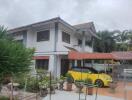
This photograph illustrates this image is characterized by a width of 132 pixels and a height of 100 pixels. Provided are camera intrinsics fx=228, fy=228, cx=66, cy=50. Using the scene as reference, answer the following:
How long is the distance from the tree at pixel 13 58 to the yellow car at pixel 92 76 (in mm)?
9337

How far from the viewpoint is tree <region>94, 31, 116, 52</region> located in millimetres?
44459

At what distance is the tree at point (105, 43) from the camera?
146 ft

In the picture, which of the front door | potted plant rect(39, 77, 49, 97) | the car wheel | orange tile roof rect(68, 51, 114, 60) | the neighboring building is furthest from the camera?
the front door

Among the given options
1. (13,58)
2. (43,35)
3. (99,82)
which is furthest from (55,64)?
(13,58)

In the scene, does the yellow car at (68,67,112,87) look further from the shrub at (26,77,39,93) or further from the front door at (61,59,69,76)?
the shrub at (26,77,39,93)

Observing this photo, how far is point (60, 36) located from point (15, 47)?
12.5 m

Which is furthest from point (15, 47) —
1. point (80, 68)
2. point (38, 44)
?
point (38, 44)

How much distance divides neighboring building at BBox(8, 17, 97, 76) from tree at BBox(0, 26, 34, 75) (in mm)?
10586

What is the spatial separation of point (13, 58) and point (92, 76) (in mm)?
11495

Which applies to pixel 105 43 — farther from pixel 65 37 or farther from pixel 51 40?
pixel 51 40

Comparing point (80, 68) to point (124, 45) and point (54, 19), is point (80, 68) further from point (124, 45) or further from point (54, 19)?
point (124, 45)

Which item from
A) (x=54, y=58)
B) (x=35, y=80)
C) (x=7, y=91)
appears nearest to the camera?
(x=7, y=91)

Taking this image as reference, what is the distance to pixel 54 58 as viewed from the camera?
24.4 m

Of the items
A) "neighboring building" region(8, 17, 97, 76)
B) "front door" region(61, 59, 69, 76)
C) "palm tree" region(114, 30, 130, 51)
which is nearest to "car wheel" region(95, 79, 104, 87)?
"neighboring building" region(8, 17, 97, 76)
